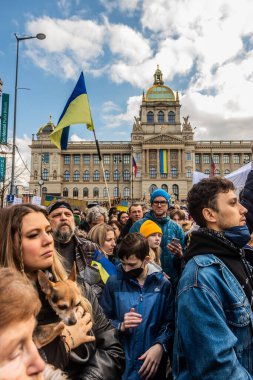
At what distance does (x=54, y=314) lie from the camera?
1.87m

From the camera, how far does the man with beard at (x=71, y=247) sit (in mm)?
3566

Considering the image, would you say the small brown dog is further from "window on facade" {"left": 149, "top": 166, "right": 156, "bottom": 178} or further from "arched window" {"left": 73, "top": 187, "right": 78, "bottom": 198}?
"arched window" {"left": 73, "top": 187, "right": 78, "bottom": 198}

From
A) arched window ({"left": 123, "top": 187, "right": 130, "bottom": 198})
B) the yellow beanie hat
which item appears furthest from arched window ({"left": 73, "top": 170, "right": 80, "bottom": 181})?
the yellow beanie hat

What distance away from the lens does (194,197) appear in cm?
244

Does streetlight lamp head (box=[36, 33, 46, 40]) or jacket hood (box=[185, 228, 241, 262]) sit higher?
streetlight lamp head (box=[36, 33, 46, 40])

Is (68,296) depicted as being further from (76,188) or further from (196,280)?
(76,188)

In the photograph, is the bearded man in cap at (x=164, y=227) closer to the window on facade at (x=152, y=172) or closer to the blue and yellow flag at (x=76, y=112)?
the blue and yellow flag at (x=76, y=112)

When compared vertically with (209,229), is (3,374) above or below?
below

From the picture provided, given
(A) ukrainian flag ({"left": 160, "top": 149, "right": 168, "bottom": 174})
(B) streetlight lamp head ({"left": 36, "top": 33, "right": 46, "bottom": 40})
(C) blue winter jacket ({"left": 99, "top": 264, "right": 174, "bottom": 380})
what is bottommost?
(C) blue winter jacket ({"left": 99, "top": 264, "right": 174, "bottom": 380})

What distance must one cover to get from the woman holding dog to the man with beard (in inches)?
48.6

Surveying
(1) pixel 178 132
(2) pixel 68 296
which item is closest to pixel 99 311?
(2) pixel 68 296

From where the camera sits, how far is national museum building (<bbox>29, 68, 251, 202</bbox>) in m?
68.1

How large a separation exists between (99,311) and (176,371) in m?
0.67

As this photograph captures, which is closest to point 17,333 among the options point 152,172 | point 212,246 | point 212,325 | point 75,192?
point 212,325
